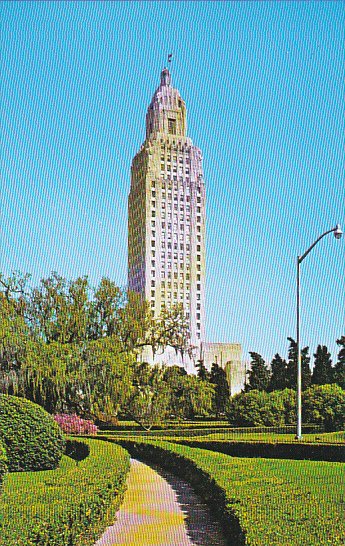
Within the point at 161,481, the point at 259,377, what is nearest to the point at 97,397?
the point at 161,481

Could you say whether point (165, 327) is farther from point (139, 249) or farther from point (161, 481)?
point (139, 249)

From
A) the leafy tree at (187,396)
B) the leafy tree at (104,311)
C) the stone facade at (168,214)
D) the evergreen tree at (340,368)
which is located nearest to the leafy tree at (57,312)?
the leafy tree at (104,311)

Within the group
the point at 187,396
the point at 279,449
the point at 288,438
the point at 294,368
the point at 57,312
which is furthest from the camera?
the point at 294,368

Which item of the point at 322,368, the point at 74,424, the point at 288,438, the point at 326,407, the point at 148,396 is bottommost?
the point at 74,424

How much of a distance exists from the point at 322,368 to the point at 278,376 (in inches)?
227

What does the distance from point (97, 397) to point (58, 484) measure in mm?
19626

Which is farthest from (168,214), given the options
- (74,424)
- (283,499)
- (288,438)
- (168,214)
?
(283,499)

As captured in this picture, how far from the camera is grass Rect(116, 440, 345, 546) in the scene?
6777 mm

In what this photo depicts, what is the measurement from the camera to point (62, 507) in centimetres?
744

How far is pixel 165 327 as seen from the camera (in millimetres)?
36969

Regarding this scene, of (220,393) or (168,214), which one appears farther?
(168,214)

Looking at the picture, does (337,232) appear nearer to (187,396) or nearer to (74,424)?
(74,424)

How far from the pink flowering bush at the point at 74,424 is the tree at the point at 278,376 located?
21.9 m

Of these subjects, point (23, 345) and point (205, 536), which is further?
point (23, 345)
